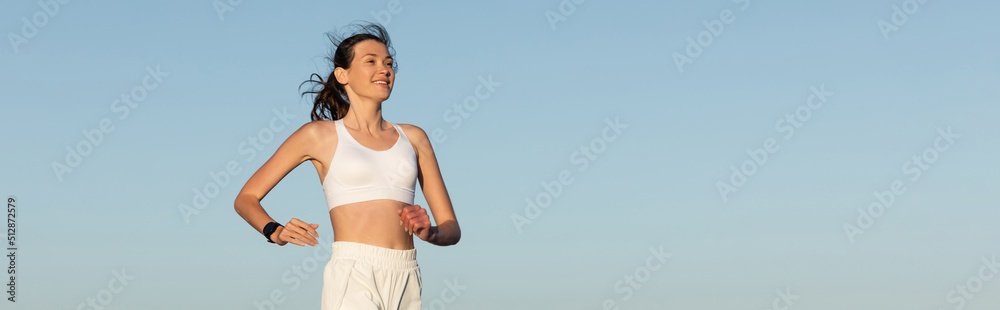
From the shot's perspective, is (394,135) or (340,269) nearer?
(340,269)

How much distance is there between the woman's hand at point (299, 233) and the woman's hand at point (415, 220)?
546 mm

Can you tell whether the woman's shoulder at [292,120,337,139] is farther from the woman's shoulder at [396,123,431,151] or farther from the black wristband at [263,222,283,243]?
the black wristband at [263,222,283,243]

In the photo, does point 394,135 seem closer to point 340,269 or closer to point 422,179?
point 422,179

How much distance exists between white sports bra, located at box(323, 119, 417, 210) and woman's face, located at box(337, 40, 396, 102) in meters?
0.37

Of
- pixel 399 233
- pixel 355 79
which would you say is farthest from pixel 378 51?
pixel 399 233

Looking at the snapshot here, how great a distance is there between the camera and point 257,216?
25.9 ft

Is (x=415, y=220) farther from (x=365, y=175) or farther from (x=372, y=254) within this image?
(x=365, y=175)

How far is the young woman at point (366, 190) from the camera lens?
25.6ft

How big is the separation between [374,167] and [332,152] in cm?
34

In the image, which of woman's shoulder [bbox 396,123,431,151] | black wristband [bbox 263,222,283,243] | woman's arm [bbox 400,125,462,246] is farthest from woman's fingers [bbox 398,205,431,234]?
woman's shoulder [bbox 396,123,431,151]

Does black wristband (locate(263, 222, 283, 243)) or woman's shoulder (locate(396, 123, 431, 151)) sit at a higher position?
woman's shoulder (locate(396, 123, 431, 151))

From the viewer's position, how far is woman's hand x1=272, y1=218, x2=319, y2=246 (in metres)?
7.31

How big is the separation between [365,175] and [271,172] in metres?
0.66

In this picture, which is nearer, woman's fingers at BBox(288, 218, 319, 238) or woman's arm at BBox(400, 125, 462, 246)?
woman's fingers at BBox(288, 218, 319, 238)
